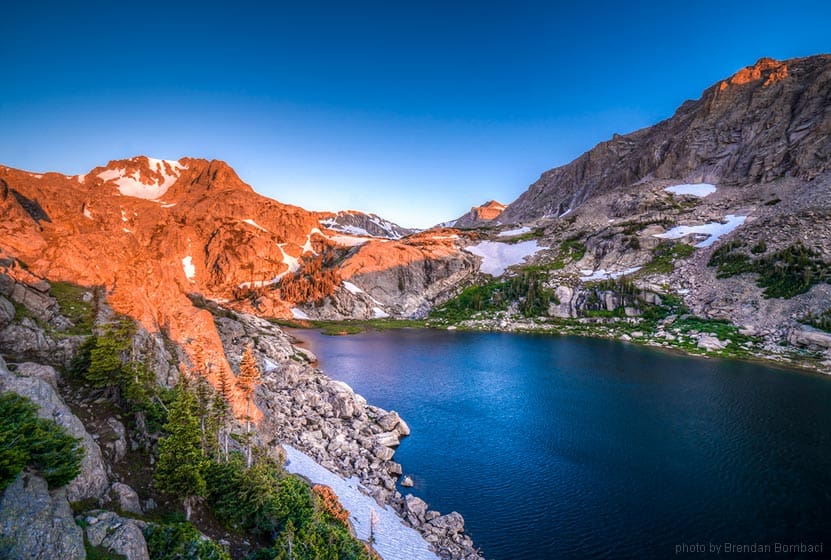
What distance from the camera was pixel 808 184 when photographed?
109188 mm

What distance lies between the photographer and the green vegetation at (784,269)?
2963 inches

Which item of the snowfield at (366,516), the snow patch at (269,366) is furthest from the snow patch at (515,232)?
the snowfield at (366,516)

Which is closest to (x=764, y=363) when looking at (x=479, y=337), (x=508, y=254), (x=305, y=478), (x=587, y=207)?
(x=479, y=337)

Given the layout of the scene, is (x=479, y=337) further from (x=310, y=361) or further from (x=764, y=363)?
(x=764, y=363)

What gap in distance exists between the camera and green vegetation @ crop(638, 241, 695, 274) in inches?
4286

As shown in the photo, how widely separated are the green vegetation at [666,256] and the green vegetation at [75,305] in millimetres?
124281

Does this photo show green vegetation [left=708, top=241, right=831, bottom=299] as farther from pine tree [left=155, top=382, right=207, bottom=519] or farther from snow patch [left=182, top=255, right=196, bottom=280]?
snow patch [left=182, top=255, right=196, bottom=280]

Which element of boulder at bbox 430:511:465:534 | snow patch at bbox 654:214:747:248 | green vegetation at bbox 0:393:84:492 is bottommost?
boulder at bbox 430:511:465:534

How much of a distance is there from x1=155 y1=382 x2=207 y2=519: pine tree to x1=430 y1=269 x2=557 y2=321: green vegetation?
Answer: 104085 mm

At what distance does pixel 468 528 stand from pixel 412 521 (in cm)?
342

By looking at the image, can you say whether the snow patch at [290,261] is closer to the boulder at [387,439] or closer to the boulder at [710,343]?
the boulder at [387,439]

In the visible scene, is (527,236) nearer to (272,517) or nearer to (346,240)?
(346,240)

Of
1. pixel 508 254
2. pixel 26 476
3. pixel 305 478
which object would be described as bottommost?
pixel 305 478

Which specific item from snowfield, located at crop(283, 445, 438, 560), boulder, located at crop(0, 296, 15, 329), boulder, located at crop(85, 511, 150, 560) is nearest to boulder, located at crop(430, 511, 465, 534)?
snowfield, located at crop(283, 445, 438, 560)
